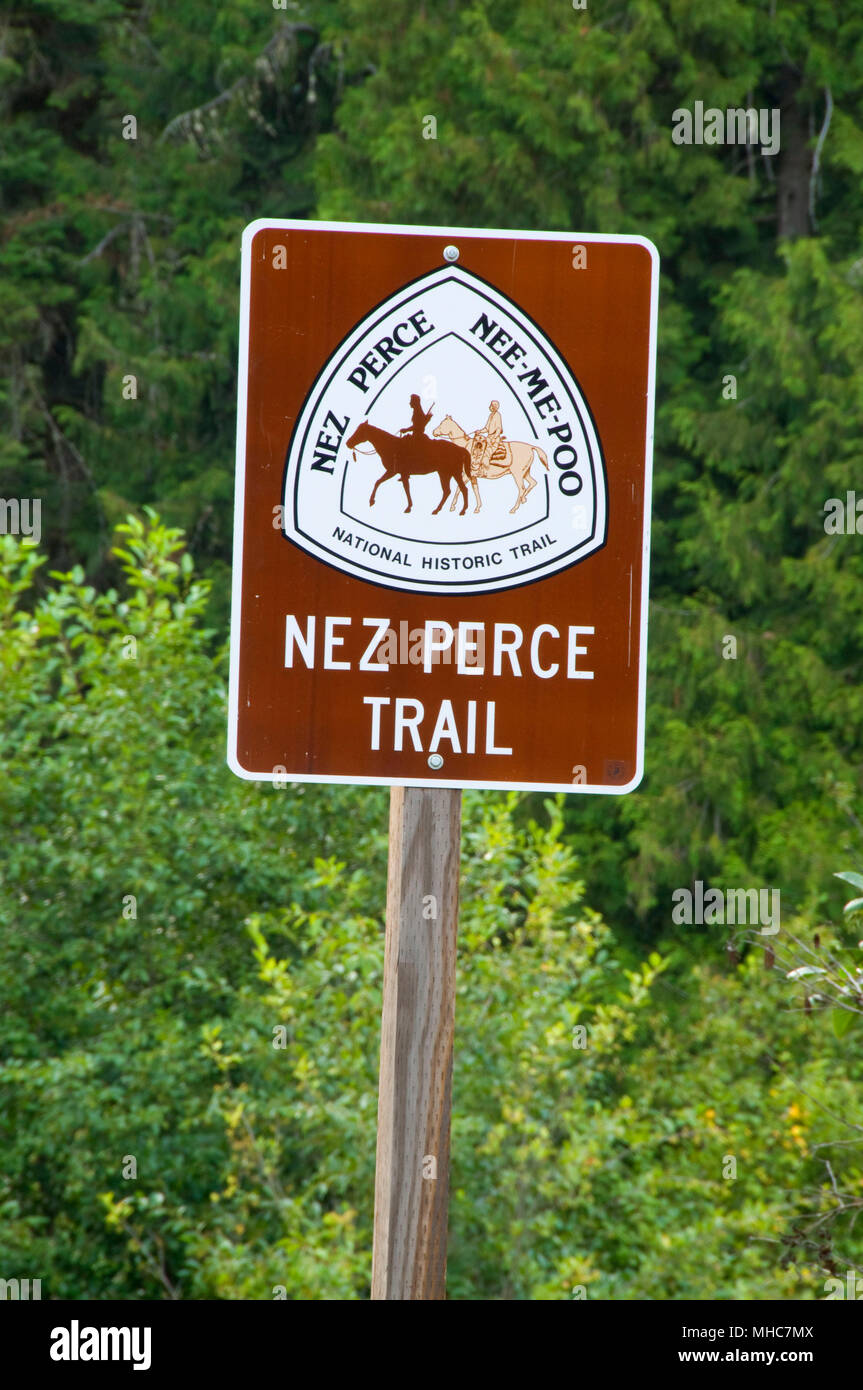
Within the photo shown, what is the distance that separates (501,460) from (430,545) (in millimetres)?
156

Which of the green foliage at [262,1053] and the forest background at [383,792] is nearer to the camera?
the green foliage at [262,1053]

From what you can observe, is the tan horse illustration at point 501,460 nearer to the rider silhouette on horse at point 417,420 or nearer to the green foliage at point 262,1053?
the rider silhouette on horse at point 417,420

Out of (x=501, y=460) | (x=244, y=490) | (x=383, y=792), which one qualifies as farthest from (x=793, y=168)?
(x=244, y=490)

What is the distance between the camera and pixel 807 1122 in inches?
284

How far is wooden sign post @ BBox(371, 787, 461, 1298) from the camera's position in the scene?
7.13 feet

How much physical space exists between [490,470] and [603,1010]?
5065 mm

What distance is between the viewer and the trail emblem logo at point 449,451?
2197 millimetres

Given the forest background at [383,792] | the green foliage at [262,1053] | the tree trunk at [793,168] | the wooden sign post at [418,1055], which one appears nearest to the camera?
the wooden sign post at [418,1055]

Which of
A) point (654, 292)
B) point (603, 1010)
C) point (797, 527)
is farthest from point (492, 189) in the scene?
point (654, 292)

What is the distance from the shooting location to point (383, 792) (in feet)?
25.7

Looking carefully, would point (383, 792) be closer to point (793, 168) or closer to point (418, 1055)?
point (418, 1055)

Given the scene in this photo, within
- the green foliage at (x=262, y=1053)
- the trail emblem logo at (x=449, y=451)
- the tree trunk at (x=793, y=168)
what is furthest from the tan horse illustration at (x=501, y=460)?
the tree trunk at (x=793, y=168)

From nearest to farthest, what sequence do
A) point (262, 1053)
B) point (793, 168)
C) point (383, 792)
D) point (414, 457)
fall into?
point (414, 457), point (262, 1053), point (383, 792), point (793, 168)
